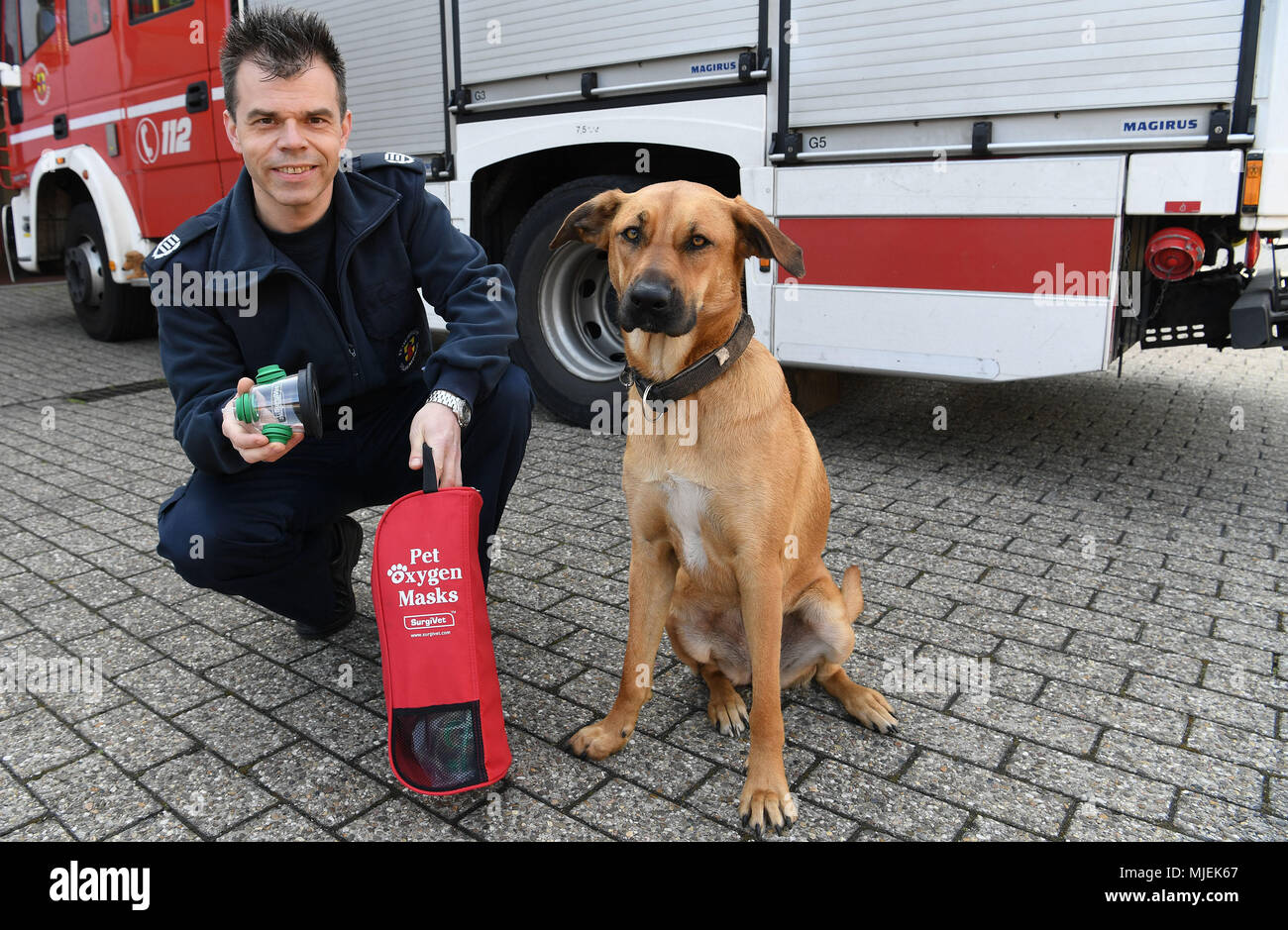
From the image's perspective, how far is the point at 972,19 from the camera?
3.63m

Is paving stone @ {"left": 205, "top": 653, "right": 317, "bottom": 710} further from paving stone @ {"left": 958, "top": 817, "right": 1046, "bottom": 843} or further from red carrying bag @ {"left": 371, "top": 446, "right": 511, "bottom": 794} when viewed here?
paving stone @ {"left": 958, "top": 817, "right": 1046, "bottom": 843}

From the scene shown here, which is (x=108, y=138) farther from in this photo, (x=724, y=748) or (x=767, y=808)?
(x=767, y=808)

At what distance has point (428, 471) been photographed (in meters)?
2.22

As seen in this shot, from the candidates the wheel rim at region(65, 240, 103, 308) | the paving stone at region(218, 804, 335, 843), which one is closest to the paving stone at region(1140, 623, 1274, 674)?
the paving stone at region(218, 804, 335, 843)

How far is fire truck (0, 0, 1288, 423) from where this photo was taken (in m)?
3.34

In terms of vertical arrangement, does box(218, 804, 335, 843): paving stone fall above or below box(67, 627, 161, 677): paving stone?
below

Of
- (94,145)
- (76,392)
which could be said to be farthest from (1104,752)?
(94,145)

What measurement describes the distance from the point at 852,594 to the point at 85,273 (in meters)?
8.31

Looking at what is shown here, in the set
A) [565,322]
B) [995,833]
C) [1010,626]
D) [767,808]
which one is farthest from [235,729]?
[565,322]

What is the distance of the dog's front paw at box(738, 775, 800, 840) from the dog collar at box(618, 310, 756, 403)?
3.15 ft

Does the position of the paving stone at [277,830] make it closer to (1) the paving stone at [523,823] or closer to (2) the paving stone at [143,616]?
(1) the paving stone at [523,823]

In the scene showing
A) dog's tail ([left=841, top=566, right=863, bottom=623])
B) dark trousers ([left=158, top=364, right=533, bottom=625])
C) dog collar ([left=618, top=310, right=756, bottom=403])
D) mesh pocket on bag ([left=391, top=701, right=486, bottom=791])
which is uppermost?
dog collar ([left=618, top=310, right=756, bottom=403])

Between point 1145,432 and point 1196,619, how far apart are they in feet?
7.70

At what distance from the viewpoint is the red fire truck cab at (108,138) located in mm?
A: 6465
